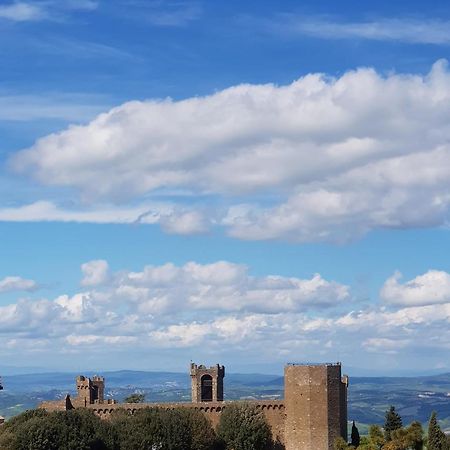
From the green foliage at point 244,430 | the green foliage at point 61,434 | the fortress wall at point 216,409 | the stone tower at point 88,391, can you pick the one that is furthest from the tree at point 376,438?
the stone tower at point 88,391

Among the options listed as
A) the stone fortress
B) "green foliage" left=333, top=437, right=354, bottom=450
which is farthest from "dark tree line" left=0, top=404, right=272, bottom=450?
"green foliage" left=333, top=437, right=354, bottom=450

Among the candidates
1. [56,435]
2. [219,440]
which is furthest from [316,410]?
[56,435]

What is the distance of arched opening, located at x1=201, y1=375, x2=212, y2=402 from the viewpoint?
120m

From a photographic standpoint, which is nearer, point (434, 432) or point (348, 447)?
point (348, 447)

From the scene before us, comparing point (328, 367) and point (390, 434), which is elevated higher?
point (328, 367)

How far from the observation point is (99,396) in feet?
400

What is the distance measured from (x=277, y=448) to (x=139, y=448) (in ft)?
45.2

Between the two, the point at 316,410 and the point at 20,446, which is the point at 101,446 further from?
the point at 316,410

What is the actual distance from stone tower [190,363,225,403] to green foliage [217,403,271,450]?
1401 centimetres

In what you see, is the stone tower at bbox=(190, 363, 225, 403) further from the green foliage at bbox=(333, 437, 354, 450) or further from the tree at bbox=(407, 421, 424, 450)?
the tree at bbox=(407, 421, 424, 450)

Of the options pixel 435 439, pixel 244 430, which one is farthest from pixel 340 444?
pixel 435 439

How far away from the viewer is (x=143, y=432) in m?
103

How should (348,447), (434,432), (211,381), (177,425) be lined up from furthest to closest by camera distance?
(211,381), (434,432), (177,425), (348,447)

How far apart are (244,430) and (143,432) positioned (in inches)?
395
